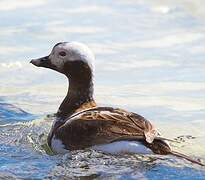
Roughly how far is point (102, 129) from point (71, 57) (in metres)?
1.33

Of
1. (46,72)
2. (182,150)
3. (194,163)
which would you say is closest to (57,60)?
(182,150)

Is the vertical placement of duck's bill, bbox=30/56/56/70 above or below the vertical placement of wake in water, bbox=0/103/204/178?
above

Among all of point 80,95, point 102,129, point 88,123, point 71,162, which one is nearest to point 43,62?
point 80,95

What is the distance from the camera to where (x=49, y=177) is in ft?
23.5

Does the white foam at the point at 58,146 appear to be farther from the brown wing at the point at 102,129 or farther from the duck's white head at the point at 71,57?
the duck's white head at the point at 71,57

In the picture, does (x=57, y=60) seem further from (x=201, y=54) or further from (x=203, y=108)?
(x=201, y=54)

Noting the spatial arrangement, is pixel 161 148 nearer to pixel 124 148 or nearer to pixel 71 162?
pixel 124 148

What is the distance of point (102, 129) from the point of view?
795 cm

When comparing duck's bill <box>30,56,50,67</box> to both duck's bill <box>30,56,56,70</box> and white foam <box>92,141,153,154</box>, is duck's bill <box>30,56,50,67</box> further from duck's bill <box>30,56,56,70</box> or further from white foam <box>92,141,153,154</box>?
white foam <box>92,141,153,154</box>

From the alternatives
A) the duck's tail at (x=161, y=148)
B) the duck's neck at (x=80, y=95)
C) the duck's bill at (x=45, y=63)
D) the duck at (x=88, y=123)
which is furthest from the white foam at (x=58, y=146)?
the duck's bill at (x=45, y=63)

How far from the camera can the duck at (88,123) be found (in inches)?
306

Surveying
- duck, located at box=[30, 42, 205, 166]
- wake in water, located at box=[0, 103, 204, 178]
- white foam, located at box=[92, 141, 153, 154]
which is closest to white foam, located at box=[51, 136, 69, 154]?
duck, located at box=[30, 42, 205, 166]

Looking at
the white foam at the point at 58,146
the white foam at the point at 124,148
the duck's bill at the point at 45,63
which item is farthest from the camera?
the duck's bill at the point at 45,63

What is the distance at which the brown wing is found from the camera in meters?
7.83
